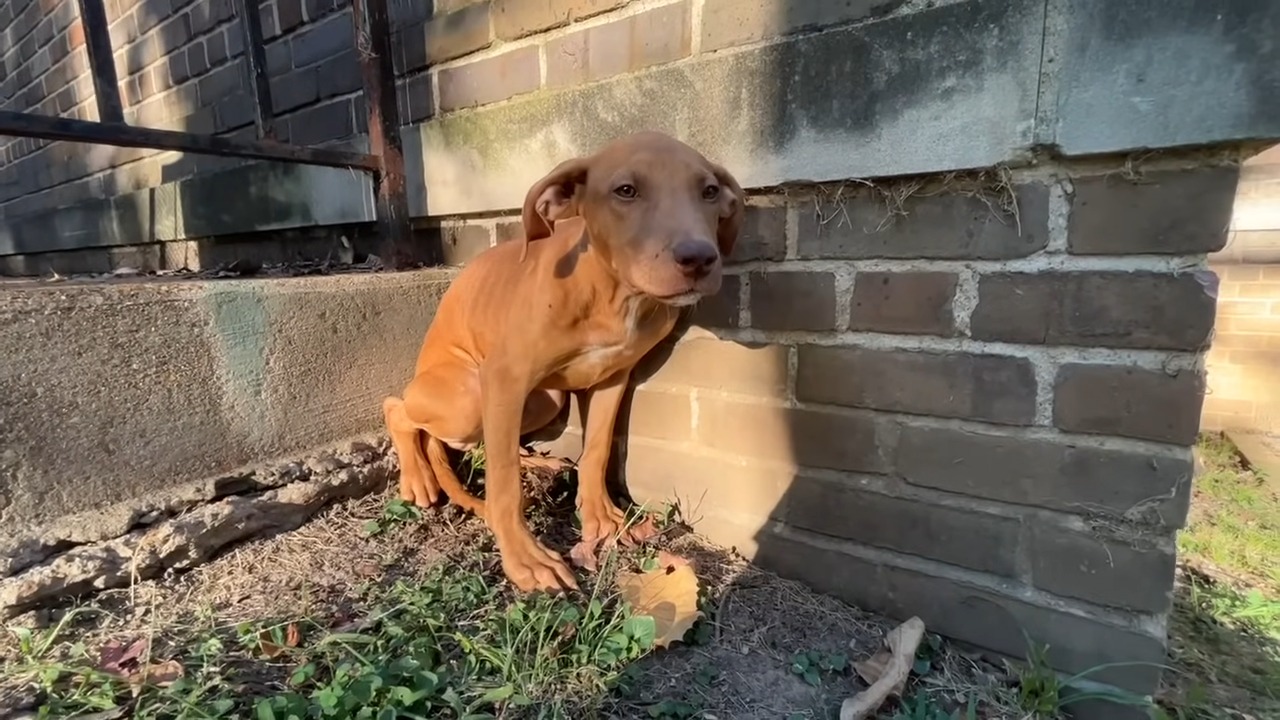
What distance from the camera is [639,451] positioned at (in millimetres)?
2109

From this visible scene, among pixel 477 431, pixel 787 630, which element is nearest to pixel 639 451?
pixel 477 431

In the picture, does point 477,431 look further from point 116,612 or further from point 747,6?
point 747,6

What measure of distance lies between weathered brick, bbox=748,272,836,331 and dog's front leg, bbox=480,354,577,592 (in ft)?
2.08

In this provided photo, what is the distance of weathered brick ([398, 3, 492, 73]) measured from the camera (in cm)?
219

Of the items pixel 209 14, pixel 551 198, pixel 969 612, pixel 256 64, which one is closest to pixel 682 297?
pixel 551 198

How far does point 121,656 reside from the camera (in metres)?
1.36

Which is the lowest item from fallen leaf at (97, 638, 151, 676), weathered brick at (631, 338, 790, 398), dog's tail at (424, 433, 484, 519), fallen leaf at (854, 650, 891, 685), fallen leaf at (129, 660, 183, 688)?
fallen leaf at (854, 650, 891, 685)

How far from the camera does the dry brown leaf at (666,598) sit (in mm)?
1519

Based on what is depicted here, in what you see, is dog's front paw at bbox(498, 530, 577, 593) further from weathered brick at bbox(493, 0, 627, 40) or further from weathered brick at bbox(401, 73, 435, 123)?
weathered brick at bbox(401, 73, 435, 123)

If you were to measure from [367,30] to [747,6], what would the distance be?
1395mm

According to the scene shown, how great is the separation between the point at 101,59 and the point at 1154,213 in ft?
8.63

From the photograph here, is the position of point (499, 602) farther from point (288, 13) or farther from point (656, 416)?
point (288, 13)

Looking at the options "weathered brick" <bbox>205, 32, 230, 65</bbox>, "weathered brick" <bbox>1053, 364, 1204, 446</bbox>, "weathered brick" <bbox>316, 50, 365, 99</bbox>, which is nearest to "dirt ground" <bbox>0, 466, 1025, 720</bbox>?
"weathered brick" <bbox>1053, 364, 1204, 446</bbox>

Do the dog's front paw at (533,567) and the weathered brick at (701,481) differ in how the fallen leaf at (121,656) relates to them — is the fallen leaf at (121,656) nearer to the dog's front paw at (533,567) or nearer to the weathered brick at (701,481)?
→ the dog's front paw at (533,567)
